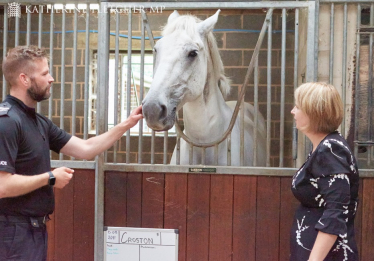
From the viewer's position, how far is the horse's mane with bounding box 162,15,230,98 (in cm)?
193

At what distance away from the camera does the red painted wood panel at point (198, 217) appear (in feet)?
6.67

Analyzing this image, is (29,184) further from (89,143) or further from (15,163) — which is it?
(89,143)

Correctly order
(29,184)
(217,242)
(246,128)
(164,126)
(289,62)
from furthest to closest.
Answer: (289,62), (246,128), (217,242), (164,126), (29,184)

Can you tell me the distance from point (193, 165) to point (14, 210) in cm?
88

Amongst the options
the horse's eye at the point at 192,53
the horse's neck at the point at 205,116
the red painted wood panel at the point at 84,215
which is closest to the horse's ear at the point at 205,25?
the horse's eye at the point at 192,53

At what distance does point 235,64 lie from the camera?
373 cm

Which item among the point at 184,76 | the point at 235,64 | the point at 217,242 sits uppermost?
the point at 235,64

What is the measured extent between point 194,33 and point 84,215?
3.64 ft

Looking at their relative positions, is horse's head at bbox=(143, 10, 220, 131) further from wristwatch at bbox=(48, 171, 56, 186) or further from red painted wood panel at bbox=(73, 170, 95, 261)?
red painted wood panel at bbox=(73, 170, 95, 261)

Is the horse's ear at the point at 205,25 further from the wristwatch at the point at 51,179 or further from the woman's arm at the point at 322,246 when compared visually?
the woman's arm at the point at 322,246

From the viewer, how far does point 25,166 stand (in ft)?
4.99

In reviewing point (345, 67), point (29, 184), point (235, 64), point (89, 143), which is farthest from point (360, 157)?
point (235, 64)

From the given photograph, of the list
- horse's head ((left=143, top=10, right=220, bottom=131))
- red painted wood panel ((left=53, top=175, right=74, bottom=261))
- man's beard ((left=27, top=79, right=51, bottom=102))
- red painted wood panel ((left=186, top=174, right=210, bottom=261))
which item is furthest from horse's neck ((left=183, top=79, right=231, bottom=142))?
man's beard ((left=27, top=79, right=51, bottom=102))

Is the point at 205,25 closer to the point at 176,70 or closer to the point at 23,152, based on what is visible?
the point at 176,70
